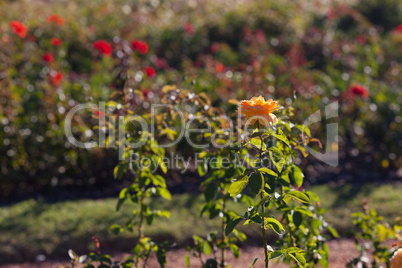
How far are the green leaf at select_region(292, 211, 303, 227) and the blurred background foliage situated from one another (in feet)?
1.83

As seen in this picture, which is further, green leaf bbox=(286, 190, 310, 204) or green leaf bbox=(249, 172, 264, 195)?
green leaf bbox=(286, 190, 310, 204)

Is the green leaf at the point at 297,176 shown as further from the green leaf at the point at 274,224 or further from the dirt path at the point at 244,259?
the dirt path at the point at 244,259

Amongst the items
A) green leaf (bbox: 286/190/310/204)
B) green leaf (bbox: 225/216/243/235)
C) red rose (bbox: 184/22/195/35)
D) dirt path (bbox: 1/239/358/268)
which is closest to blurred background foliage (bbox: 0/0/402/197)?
red rose (bbox: 184/22/195/35)

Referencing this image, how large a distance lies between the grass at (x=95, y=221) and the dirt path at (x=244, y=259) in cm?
9

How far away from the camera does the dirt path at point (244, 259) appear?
3398 millimetres

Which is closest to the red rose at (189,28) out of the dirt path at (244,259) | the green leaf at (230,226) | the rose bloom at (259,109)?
the dirt path at (244,259)

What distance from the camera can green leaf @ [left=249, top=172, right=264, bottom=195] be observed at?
5.92 feet

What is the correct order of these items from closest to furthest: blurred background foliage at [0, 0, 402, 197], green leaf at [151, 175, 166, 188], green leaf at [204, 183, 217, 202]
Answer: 1. green leaf at [204, 183, 217, 202]
2. green leaf at [151, 175, 166, 188]
3. blurred background foliage at [0, 0, 402, 197]

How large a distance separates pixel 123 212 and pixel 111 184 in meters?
0.80

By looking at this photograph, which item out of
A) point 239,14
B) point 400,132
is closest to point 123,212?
point 400,132

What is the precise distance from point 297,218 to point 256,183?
574mm

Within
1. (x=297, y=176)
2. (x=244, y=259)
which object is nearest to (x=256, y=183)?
(x=297, y=176)

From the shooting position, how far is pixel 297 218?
90.6 inches

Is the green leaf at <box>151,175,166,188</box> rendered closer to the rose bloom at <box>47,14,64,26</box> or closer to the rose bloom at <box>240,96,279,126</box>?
the rose bloom at <box>240,96,279,126</box>
